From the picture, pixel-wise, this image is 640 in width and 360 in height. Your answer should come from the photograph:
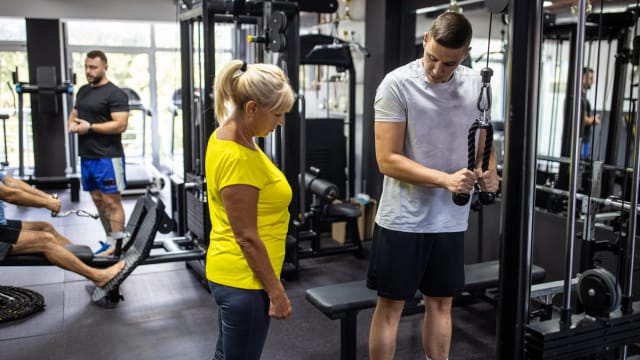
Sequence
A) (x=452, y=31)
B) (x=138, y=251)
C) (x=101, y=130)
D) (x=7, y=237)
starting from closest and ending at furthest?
(x=452, y=31) < (x=7, y=237) < (x=138, y=251) < (x=101, y=130)

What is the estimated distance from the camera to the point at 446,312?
2053 millimetres

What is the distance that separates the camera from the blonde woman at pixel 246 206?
4.89 feet

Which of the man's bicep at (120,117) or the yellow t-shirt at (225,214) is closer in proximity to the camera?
the yellow t-shirt at (225,214)

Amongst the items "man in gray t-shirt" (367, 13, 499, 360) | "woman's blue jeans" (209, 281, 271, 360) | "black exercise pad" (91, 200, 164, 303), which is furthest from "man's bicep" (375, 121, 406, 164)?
"black exercise pad" (91, 200, 164, 303)

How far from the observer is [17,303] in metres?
3.28

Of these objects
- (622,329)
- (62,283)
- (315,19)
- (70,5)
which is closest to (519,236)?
(622,329)

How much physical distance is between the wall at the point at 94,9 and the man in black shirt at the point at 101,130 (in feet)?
11.0

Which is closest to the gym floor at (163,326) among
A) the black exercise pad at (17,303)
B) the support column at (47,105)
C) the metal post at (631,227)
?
the black exercise pad at (17,303)

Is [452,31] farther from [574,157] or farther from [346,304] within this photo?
[346,304]

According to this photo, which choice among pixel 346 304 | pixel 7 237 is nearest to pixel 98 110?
Answer: pixel 7 237

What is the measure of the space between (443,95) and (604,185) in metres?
2.88

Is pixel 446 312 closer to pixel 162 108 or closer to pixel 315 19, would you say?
pixel 315 19

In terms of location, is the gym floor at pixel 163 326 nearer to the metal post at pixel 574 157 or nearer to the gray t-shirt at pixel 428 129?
the gray t-shirt at pixel 428 129

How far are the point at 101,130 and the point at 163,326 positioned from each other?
1.60 m
